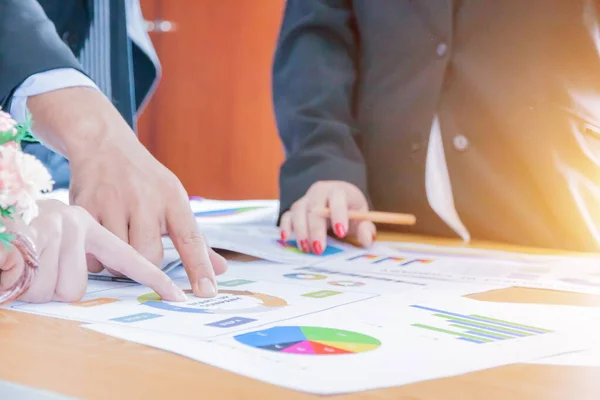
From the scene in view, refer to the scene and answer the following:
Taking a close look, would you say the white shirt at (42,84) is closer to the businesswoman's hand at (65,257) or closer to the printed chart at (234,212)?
the businesswoman's hand at (65,257)

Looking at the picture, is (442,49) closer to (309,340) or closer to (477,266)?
(477,266)

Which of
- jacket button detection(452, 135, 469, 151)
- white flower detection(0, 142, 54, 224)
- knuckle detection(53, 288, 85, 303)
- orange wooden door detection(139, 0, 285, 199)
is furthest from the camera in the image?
orange wooden door detection(139, 0, 285, 199)

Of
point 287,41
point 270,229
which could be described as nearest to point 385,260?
point 270,229

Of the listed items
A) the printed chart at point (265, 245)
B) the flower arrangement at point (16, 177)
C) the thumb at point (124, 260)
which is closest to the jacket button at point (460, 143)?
the printed chart at point (265, 245)

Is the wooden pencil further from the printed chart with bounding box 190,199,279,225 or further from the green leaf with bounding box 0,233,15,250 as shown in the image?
the green leaf with bounding box 0,233,15,250

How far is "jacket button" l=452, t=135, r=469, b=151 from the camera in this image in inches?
43.4

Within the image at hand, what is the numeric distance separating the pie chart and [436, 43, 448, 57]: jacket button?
709mm

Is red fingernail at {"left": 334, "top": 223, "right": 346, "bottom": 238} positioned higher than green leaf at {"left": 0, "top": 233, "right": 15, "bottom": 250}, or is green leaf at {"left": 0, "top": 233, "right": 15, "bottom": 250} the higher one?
green leaf at {"left": 0, "top": 233, "right": 15, "bottom": 250}

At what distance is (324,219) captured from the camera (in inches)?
38.5

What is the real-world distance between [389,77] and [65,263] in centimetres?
72

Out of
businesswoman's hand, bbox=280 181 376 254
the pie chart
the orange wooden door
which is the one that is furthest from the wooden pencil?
the orange wooden door

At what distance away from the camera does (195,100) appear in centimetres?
353

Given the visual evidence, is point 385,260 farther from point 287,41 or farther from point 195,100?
point 195,100

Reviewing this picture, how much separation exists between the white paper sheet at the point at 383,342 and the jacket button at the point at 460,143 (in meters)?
0.53
